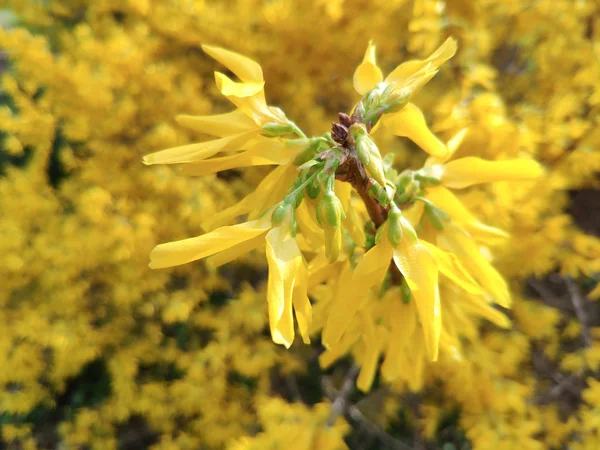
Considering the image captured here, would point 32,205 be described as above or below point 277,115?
below

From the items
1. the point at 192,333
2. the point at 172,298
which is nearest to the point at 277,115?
the point at 172,298

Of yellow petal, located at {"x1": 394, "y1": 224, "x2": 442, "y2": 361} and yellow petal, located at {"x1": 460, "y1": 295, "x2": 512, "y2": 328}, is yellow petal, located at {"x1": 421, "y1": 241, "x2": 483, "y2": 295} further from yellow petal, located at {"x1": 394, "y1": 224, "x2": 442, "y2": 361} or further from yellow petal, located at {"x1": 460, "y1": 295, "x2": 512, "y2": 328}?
yellow petal, located at {"x1": 460, "y1": 295, "x2": 512, "y2": 328}

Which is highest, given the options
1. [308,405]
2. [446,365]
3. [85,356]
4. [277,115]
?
[277,115]

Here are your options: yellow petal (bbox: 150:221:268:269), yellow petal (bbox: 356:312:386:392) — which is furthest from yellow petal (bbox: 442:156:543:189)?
yellow petal (bbox: 150:221:268:269)

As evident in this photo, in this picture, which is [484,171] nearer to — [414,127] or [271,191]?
[414,127]

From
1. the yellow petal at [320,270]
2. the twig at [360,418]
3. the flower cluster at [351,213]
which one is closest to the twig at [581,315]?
the twig at [360,418]

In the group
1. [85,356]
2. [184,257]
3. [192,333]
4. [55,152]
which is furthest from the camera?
[55,152]

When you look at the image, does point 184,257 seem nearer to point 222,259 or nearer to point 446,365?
point 222,259
